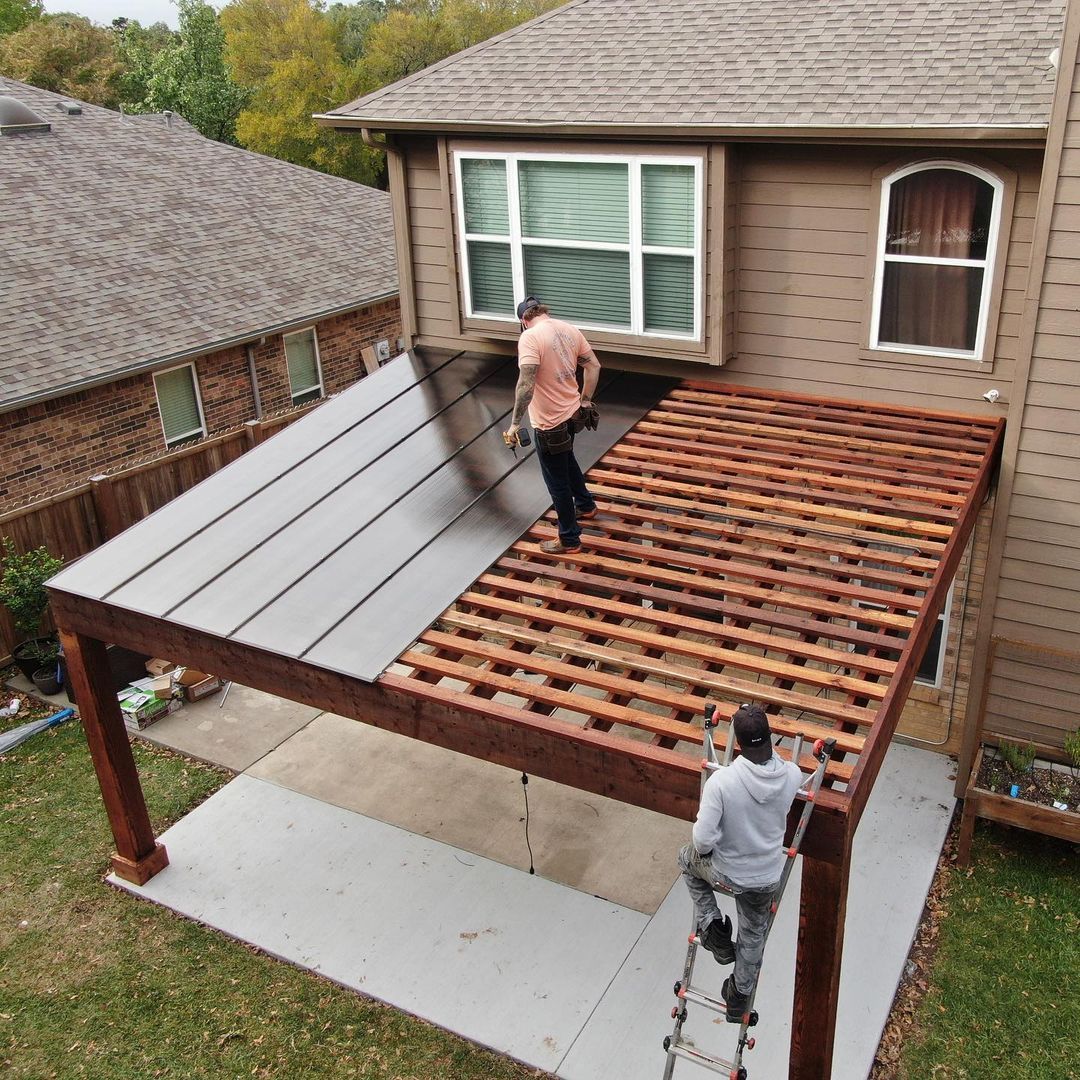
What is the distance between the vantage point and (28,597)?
35.5 ft

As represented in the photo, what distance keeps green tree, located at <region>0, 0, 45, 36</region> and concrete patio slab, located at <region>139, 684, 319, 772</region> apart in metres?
51.1

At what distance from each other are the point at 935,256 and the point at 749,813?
509cm

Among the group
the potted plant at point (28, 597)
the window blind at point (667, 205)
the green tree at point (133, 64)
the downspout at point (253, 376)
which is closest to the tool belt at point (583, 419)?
the window blind at point (667, 205)

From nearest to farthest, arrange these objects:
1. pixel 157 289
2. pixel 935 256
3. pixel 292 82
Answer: pixel 935 256 → pixel 157 289 → pixel 292 82

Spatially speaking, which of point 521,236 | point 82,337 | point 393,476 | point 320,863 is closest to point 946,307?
point 521,236

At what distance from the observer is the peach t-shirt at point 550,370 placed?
23.1 ft

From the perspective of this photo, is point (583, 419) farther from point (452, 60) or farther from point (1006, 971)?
point (1006, 971)

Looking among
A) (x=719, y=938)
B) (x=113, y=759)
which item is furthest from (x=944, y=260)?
(x=113, y=759)

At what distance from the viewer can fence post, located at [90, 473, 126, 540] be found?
467 inches

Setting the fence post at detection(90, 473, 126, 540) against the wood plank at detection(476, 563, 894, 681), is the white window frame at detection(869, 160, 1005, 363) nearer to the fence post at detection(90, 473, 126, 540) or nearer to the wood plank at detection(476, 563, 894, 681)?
the wood plank at detection(476, 563, 894, 681)

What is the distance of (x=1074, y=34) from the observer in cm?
656

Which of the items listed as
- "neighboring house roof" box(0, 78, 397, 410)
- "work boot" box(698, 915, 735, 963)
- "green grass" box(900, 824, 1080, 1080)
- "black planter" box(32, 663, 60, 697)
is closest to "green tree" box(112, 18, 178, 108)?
"neighboring house roof" box(0, 78, 397, 410)

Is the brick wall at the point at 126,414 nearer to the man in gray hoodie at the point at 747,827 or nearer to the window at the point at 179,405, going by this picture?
the window at the point at 179,405

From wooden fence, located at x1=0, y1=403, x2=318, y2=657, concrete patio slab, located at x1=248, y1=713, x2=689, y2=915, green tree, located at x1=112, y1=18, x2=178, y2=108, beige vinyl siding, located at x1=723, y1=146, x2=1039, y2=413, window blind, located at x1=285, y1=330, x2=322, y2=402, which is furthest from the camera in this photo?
green tree, located at x1=112, y1=18, x2=178, y2=108
